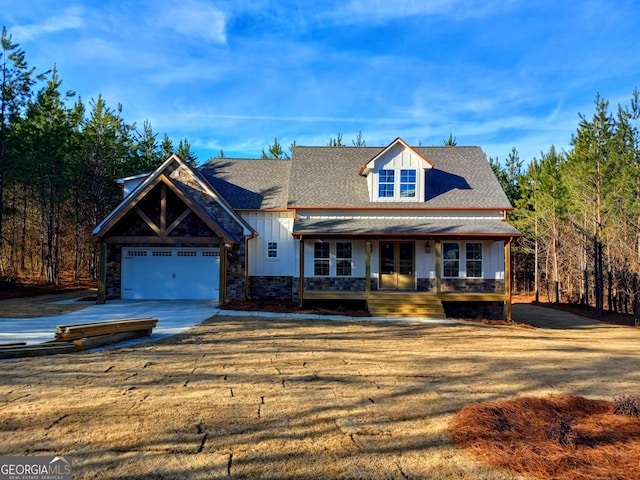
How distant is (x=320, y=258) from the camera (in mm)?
18094

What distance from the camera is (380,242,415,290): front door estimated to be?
59.7 ft

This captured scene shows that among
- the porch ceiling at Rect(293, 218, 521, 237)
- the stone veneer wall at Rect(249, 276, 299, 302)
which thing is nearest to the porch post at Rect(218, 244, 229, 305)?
the stone veneer wall at Rect(249, 276, 299, 302)

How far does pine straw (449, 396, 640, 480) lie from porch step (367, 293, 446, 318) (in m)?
10.5

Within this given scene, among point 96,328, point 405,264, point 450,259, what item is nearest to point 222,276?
point 405,264

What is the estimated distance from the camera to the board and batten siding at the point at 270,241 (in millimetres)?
18922

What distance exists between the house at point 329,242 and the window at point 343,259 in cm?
4

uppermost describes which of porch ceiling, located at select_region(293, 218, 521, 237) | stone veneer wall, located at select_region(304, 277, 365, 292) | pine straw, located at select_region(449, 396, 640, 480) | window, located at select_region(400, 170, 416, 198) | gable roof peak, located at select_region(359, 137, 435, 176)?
gable roof peak, located at select_region(359, 137, 435, 176)

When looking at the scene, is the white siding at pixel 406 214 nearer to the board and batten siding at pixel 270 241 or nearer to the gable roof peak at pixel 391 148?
the board and batten siding at pixel 270 241

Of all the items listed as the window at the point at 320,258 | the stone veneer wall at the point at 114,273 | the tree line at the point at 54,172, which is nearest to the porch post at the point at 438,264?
the window at the point at 320,258

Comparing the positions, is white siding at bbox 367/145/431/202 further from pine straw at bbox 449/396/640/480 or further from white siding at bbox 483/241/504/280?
pine straw at bbox 449/396/640/480

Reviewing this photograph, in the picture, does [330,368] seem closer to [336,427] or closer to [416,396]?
[416,396]

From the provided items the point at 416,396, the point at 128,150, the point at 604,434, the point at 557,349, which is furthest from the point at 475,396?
the point at 128,150

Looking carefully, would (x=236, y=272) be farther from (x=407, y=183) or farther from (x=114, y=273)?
(x=407, y=183)

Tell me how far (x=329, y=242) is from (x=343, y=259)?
2.95 ft
